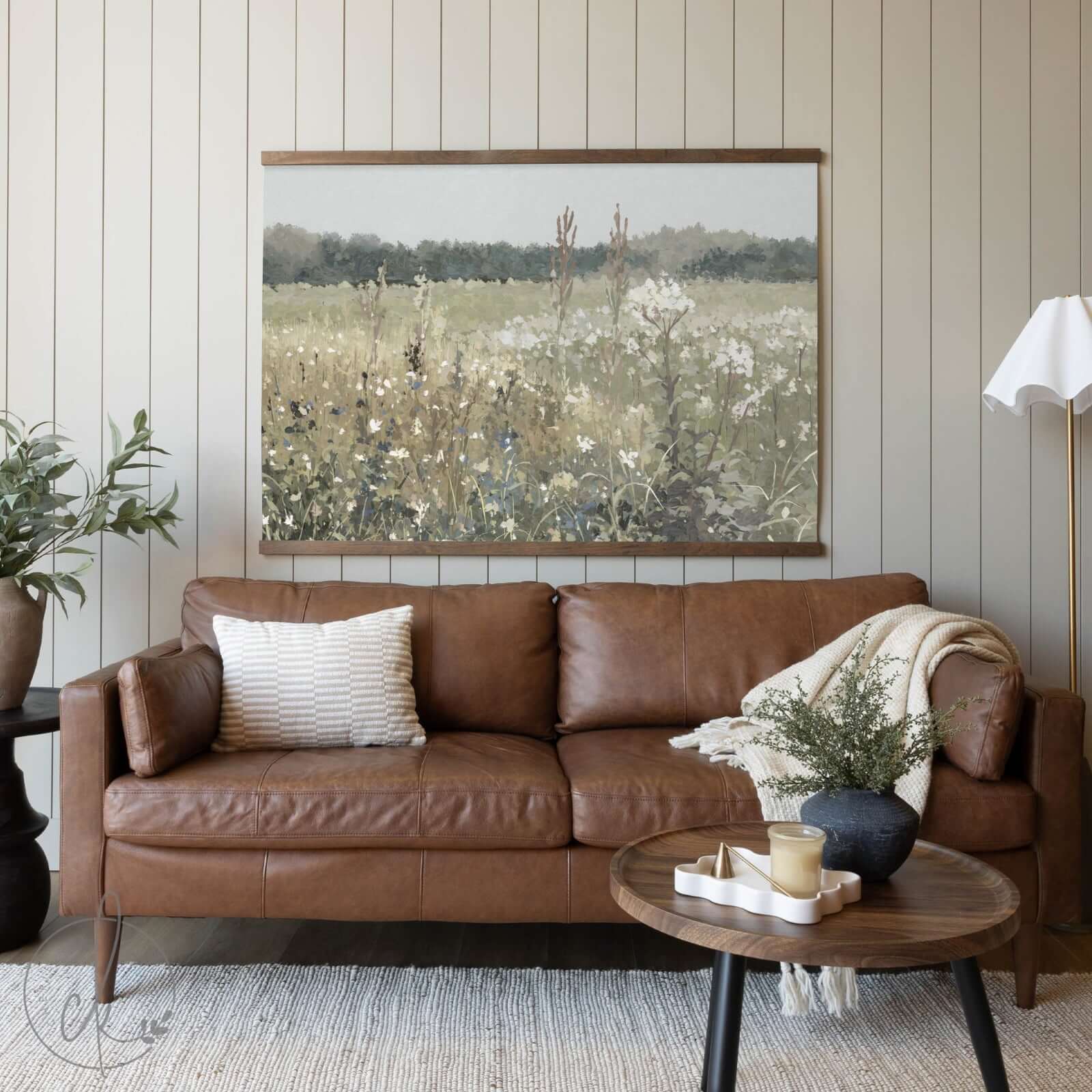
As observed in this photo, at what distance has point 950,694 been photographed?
89.3 inches

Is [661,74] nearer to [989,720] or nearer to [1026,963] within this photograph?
[989,720]

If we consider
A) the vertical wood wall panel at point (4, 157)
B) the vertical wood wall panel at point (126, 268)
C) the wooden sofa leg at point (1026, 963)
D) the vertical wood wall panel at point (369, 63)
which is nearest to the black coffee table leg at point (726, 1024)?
the wooden sofa leg at point (1026, 963)

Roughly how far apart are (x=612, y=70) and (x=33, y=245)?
6.19 ft

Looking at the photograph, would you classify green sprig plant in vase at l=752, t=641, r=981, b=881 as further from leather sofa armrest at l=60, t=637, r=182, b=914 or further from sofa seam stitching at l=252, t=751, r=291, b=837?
leather sofa armrest at l=60, t=637, r=182, b=914

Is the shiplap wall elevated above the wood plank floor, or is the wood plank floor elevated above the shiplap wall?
the shiplap wall

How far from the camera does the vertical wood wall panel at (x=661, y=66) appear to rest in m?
3.01

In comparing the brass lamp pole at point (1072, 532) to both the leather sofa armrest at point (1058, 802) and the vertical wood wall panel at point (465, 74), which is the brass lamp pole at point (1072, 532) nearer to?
the leather sofa armrest at point (1058, 802)

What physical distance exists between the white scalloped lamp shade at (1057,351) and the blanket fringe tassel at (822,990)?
64.6 inches

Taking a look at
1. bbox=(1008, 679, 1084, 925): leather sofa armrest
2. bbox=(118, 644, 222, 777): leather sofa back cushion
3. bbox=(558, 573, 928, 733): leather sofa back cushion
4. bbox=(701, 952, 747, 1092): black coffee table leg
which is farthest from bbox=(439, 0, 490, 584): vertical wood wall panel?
bbox=(701, 952, 747, 1092): black coffee table leg

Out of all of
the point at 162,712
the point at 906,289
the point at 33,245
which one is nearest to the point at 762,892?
the point at 162,712

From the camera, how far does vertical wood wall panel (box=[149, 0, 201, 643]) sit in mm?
3045

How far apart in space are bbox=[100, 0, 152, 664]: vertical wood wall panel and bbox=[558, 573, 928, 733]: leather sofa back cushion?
1.39m

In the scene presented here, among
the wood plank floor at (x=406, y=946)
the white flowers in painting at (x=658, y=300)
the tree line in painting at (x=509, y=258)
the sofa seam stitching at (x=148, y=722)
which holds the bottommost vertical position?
the wood plank floor at (x=406, y=946)

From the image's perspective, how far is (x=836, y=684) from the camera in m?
2.45
